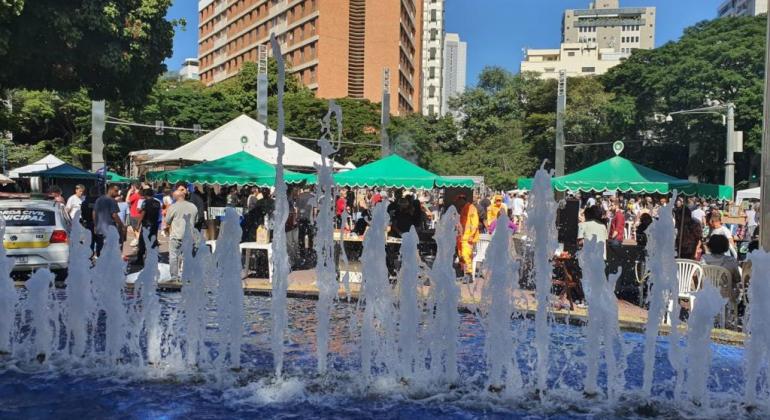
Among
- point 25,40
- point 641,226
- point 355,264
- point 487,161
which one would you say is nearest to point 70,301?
point 355,264

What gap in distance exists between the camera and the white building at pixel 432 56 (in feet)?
420

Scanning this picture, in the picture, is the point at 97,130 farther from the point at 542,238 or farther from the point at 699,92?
the point at 699,92

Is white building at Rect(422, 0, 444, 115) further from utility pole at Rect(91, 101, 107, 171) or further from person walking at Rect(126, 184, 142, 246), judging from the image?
person walking at Rect(126, 184, 142, 246)

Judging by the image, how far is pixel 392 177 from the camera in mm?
13289

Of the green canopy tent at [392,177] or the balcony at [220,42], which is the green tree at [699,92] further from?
the balcony at [220,42]

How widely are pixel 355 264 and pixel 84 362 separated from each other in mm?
5893

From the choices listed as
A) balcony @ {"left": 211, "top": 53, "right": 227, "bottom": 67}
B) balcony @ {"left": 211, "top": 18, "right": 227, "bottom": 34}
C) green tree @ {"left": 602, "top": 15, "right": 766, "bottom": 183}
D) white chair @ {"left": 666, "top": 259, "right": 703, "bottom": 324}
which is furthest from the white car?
balcony @ {"left": 211, "top": 18, "right": 227, "bottom": 34}

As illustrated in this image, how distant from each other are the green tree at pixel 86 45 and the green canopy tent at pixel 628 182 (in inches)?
331

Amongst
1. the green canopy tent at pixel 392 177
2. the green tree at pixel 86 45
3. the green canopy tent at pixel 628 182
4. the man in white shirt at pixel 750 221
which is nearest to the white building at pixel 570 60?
the man in white shirt at pixel 750 221

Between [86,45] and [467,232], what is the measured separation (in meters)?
8.03

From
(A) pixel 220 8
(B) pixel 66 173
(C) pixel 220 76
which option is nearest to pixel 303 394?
(B) pixel 66 173

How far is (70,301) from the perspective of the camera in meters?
6.66

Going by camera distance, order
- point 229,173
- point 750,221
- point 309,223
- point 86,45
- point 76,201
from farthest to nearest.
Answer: point 750,221
point 309,223
point 76,201
point 229,173
point 86,45

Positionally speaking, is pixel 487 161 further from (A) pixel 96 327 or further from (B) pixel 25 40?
(A) pixel 96 327
